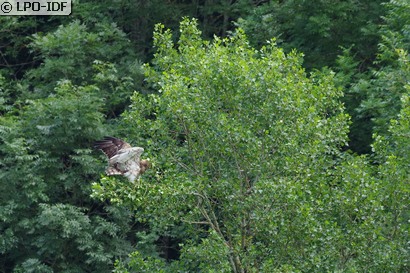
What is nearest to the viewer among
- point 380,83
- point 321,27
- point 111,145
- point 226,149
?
point 226,149

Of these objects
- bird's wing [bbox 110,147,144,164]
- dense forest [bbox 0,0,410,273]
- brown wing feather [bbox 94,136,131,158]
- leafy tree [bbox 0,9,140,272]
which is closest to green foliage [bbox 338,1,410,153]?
dense forest [bbox 0,0,410,273]

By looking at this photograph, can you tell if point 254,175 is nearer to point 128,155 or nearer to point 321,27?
point 128,155

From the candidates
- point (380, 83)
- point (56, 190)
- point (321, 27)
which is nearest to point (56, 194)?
point (56, 190)

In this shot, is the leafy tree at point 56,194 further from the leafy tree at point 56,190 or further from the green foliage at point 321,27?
the green foliage at point 321,27

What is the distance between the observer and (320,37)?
22.0 meters

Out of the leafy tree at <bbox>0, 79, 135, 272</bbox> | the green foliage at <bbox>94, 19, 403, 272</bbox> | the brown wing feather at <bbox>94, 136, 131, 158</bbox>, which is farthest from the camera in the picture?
the leafy tree at <bbox>0, 79, 135, 272</bbox>

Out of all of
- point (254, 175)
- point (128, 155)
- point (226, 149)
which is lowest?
point (254, 175)

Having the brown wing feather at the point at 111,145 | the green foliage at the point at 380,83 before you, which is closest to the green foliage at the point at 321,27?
the green foliage at the point at 380,83

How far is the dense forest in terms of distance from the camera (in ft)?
47.1

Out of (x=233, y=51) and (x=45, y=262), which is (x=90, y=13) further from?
(x=233, y=51)

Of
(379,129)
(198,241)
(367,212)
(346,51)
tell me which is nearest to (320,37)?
(346,51)

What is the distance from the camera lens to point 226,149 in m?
14.8

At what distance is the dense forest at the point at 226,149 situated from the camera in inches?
566

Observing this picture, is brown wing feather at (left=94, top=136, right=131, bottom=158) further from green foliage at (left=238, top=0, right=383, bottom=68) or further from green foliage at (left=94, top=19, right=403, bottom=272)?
green foliage at (left=238, top=0, right=383, bottom=68)
